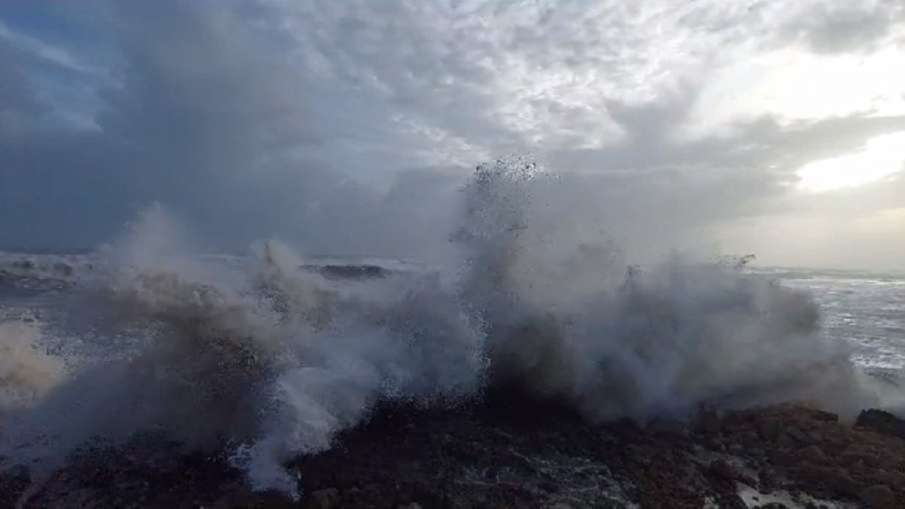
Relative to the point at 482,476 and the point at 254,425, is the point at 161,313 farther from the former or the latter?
the point at 482,476

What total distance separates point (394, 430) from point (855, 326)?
69.6 feet

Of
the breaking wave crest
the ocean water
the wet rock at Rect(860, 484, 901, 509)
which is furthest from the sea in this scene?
the wet rock at Rect(860, 484, 901, 509)

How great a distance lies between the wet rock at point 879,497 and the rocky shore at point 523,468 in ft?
→ 0.05

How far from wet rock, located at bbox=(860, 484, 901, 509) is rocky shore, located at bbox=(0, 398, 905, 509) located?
14 millimetres

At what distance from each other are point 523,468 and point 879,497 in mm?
3967

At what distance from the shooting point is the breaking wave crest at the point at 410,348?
25.5 feet

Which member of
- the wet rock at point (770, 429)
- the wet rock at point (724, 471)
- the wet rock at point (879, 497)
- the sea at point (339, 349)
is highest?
the sea at point (339, 349)

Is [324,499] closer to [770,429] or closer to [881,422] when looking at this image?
[770,429]

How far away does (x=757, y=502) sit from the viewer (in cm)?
677

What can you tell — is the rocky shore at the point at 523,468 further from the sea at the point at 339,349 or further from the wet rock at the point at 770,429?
the sea at the point at 339,349

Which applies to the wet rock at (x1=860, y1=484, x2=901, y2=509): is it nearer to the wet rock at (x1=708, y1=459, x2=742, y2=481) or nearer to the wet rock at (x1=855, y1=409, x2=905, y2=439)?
the wet rock at (x1=708, y1=459, x2=742, y2=481)

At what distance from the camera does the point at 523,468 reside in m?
7.18

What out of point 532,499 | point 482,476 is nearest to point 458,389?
point 482,476

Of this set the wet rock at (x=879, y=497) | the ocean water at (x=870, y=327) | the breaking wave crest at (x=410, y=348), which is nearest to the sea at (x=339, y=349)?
the breaking wave crest at (x=410, y=348)
